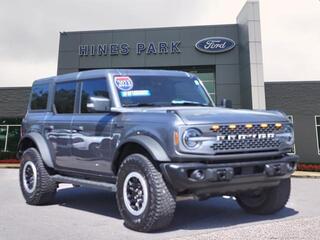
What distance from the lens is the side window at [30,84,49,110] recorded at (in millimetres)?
8133

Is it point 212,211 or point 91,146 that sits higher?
point 91,146

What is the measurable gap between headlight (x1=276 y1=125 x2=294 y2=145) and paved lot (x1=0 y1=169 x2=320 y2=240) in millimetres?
1081

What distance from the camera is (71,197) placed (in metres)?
8.82

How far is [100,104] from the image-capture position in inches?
243

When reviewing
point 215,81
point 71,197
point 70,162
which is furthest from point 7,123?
point 70,162

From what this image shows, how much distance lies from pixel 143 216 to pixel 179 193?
52 centimetres

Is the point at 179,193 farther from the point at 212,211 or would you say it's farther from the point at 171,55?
the point at 171,55

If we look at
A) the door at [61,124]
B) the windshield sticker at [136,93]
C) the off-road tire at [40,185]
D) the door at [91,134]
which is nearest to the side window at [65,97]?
the door at [61,124]

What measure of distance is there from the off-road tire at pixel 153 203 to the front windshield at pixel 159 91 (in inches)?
43.3

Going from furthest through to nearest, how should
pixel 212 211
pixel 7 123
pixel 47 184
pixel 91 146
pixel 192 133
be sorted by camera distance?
pixel 7 123
pixel 47 184
pixel 212 211
pixel 91 146
pixel 192 133

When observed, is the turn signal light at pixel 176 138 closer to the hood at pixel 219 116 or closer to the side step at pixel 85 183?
the hood at pixel 219 116

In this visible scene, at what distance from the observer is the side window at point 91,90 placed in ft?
21.7

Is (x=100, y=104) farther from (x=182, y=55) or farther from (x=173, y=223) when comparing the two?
(x=182, y=55)

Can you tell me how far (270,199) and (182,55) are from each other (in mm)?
23066
